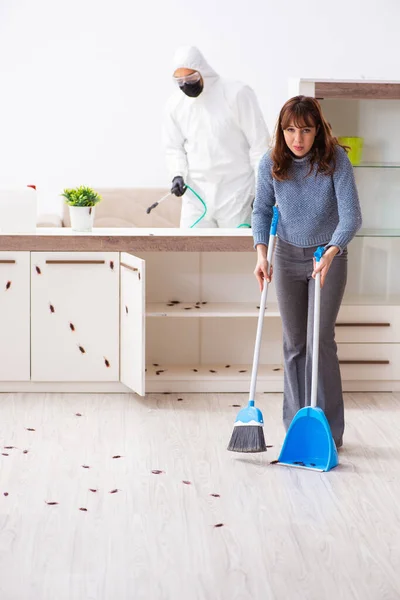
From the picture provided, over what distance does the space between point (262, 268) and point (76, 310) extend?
115cm

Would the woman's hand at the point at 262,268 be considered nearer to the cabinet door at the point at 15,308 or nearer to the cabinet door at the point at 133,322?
the cabinet door at the point at 133,322

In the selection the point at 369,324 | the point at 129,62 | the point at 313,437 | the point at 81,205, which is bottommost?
the point at 313,437

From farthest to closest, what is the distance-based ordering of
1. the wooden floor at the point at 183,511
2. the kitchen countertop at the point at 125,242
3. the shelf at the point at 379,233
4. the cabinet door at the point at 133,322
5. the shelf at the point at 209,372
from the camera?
the shelf at the point at 379,233 < the shelf at the point at 209,372 < the kitchen countertop at the point at 125,242 < the cabinet door at the point at 133,322 < the wooden floor at the point at 183,511

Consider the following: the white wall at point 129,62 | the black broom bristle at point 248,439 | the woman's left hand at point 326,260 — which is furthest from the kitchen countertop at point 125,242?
the white wall at point 129,62

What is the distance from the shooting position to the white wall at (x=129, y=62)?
6.20 meters

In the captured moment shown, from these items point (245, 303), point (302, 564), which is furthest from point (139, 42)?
point (302, 564)

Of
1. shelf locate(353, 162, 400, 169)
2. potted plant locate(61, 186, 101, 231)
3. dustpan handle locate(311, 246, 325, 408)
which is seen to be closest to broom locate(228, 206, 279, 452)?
dustpan handle locate(311, 246, 325, 408)

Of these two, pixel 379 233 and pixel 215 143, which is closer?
pixel 379 233

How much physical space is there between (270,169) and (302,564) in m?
1.45

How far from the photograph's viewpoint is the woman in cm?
317

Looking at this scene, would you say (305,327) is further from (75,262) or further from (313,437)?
(75,262)

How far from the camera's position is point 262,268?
10.7 ft

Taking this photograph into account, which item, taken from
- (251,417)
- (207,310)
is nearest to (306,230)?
(251,417)

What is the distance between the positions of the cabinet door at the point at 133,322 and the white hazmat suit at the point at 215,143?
866 mm
